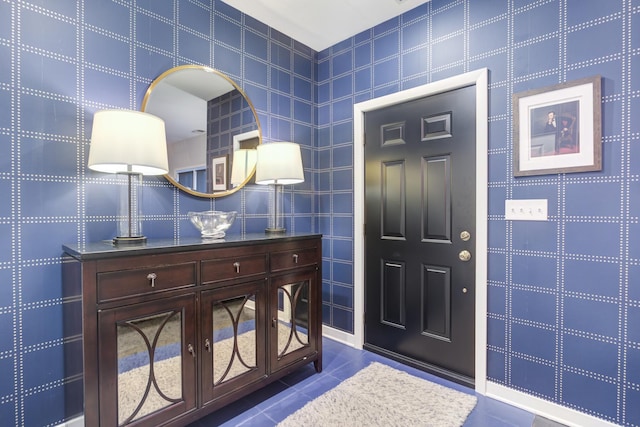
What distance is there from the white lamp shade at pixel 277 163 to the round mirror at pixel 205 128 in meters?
0.17

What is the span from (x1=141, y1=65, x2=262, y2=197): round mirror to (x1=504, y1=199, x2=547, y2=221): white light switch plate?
181cm

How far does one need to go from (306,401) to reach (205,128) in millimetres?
1946

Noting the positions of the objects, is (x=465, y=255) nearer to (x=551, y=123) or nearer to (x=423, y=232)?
(x=423, y=232)

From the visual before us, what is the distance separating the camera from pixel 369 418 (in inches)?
68.8

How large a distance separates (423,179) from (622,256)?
117 cm

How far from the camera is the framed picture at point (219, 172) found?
2187mm

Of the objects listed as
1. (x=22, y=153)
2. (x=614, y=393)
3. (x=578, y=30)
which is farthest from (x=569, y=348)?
(x=22, y=153)

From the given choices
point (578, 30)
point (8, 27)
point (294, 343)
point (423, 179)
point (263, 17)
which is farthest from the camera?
point (263, 17)

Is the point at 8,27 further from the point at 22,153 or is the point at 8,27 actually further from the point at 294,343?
the point at 294,343

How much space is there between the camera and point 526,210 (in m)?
1.84

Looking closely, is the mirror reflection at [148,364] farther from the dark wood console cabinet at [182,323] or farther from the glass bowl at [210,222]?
the glass bowl at [210,222]

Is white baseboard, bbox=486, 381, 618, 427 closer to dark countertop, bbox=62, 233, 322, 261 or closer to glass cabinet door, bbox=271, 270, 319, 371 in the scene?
glass cabinet door, bbox=271, 270, 319, 371

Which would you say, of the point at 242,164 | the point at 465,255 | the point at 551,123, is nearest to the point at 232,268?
the point at 242,164

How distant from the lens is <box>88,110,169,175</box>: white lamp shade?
4.68 feet
